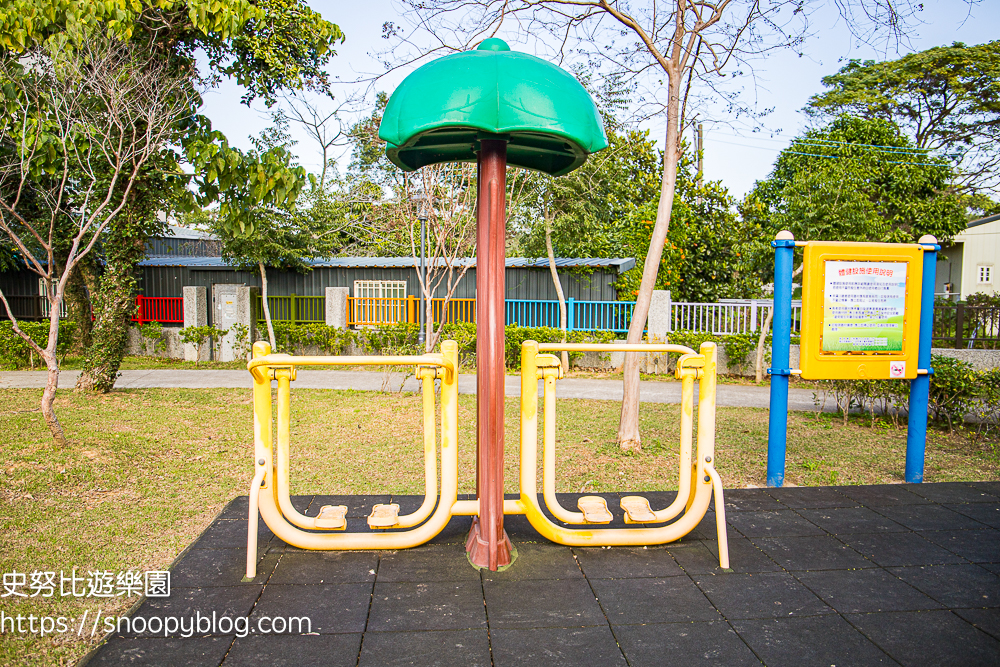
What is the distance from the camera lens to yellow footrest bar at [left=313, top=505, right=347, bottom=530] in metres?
3.44

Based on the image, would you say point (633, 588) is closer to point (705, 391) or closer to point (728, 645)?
point (728, 645)

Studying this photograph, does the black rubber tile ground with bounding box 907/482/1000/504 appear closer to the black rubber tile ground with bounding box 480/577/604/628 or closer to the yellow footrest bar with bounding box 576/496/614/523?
the yellow footrest bar with bounding box 576/496/614/523

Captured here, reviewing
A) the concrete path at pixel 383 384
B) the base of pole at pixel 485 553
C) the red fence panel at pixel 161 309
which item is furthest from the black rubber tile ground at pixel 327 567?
the red fence panel at pixel 161 309

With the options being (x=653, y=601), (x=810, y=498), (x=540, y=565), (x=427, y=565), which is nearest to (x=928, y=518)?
(x=810, y=498)

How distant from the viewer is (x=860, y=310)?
491cm

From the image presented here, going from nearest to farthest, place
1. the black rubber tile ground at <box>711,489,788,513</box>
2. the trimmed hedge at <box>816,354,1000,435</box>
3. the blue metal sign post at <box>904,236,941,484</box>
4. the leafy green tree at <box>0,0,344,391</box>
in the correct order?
the black rubber tile ground at <box>711,489,788,513</box> → the blue metal sign post at <box>904,236,941,484</box> → the trimmed hedge at <box>816,354,1000,435</box> → the leafy green tree at <box>0,0,344,391</box>

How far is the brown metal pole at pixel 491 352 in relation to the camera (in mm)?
3301

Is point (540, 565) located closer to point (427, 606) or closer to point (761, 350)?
point (427, 606)

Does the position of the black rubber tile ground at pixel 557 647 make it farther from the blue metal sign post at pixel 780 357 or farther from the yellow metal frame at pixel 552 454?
the blue metal sign post at pixel 780 357

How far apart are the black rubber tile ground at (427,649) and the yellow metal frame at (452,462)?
81 centimetres

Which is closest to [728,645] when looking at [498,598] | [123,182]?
[498,598]

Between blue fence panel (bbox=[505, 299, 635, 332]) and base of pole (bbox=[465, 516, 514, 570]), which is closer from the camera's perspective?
base of pole (bbox=[465, 516, 514, 570])

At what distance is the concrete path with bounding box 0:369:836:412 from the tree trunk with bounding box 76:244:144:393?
27.6 inches

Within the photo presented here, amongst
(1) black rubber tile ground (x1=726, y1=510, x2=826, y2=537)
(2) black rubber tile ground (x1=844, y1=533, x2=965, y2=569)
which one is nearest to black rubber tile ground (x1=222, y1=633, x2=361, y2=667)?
(1) black rubber tile ground (x1=726, y1=510, x2=826, y2=537)
